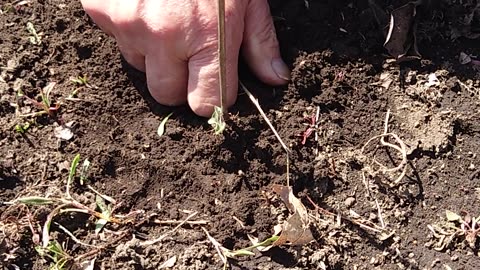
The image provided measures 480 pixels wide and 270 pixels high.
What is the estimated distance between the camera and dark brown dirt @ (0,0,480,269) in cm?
185

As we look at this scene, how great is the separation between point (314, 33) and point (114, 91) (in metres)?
0.59

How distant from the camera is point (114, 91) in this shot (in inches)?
81.3

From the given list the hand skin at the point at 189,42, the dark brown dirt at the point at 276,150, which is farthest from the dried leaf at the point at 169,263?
the hand skin at the point at 189,42

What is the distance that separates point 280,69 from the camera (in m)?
2.00

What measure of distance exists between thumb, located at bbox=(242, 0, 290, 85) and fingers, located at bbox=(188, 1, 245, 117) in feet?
0.17

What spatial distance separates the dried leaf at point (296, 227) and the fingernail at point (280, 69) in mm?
340

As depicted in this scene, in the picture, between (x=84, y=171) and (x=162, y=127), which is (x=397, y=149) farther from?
(x=84, y=171)

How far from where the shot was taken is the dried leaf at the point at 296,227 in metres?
1.77

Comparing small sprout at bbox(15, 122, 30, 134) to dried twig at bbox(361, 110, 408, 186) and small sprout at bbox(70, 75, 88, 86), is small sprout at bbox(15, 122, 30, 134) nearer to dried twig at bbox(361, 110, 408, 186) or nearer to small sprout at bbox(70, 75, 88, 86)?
small sprout at bbox(70, 75, 88, 86)

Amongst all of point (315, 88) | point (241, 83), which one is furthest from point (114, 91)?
point (315, 88)

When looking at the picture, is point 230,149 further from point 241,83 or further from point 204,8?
point 204,8

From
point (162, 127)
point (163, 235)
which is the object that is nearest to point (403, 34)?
point (162, 127)

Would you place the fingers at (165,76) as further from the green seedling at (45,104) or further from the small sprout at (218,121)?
the green seedling at (45,104)

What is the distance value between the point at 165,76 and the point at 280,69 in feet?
1.02
